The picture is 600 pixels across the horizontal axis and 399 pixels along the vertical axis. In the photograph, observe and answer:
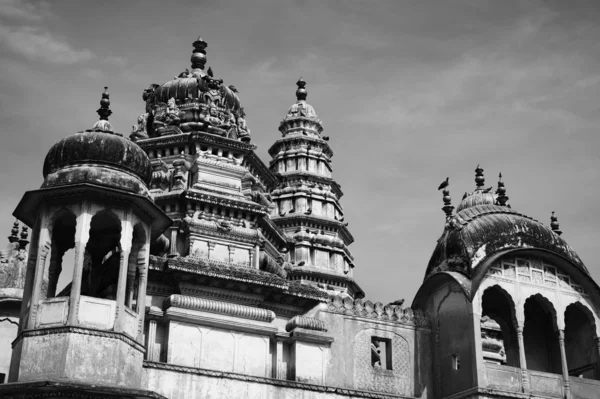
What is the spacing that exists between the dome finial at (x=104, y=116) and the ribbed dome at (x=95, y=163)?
1.13ft

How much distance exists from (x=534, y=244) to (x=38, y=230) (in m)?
14.1

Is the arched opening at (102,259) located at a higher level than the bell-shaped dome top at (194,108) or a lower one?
lower

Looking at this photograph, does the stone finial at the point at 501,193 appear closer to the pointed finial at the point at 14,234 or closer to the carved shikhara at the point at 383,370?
the carved shikhara at the point at 383,370

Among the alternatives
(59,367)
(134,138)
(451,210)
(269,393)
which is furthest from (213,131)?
(59,367)

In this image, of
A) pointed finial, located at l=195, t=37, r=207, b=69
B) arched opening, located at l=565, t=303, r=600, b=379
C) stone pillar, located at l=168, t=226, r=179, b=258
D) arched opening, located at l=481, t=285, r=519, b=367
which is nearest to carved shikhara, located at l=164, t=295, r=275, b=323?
stone pillar, located at l=168, t=226, r=179, b=258

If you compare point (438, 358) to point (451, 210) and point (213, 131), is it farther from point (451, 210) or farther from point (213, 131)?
point (213, 131)

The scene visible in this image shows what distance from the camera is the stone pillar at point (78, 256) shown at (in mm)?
18516

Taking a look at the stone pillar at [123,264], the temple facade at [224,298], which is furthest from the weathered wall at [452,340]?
the stone pillar at [123,264]

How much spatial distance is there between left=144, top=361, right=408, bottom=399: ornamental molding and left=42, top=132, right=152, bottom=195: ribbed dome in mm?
4478

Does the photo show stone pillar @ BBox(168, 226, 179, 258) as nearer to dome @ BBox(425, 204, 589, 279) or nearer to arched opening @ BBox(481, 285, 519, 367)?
dome @ BBox(425, 204, 589, 279)

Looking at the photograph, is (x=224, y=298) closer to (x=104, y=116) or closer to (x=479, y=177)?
(x=104, y=116)

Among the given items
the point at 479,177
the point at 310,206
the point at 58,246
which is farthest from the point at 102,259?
the point at 310,206

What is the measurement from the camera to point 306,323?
23547 millimetres

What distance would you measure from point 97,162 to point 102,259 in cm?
412
